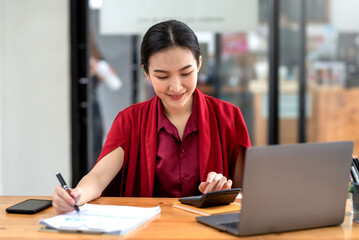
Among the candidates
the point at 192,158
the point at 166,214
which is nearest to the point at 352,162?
the point at 166,214

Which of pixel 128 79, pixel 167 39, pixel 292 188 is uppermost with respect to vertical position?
pixel 167 39

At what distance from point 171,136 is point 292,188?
2.74 ft

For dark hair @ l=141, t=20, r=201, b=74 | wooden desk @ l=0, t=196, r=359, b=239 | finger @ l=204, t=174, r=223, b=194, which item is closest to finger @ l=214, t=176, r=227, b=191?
finger @ l=204, t=174, r=223, b=194

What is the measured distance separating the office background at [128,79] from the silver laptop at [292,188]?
2585mm

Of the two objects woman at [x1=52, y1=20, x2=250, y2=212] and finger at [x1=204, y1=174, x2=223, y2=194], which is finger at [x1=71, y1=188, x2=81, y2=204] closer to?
woman at [x1=52, y1=20, x2=250, y2=212]

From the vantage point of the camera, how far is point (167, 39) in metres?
1.91

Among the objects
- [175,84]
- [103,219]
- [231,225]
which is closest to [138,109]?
[175,84]

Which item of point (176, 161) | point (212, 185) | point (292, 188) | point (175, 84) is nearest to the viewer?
point (292, 188)

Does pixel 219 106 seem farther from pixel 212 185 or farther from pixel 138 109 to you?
pixel 212 185

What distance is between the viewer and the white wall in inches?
146

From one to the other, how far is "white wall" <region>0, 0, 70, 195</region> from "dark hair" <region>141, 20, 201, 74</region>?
192cm

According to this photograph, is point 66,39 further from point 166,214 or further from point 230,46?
point 166,214

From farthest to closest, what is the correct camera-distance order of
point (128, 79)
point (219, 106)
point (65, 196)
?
point (128, 79) → point (219, 106) → point (65, 196)

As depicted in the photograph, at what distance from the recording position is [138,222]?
1.38 meters
